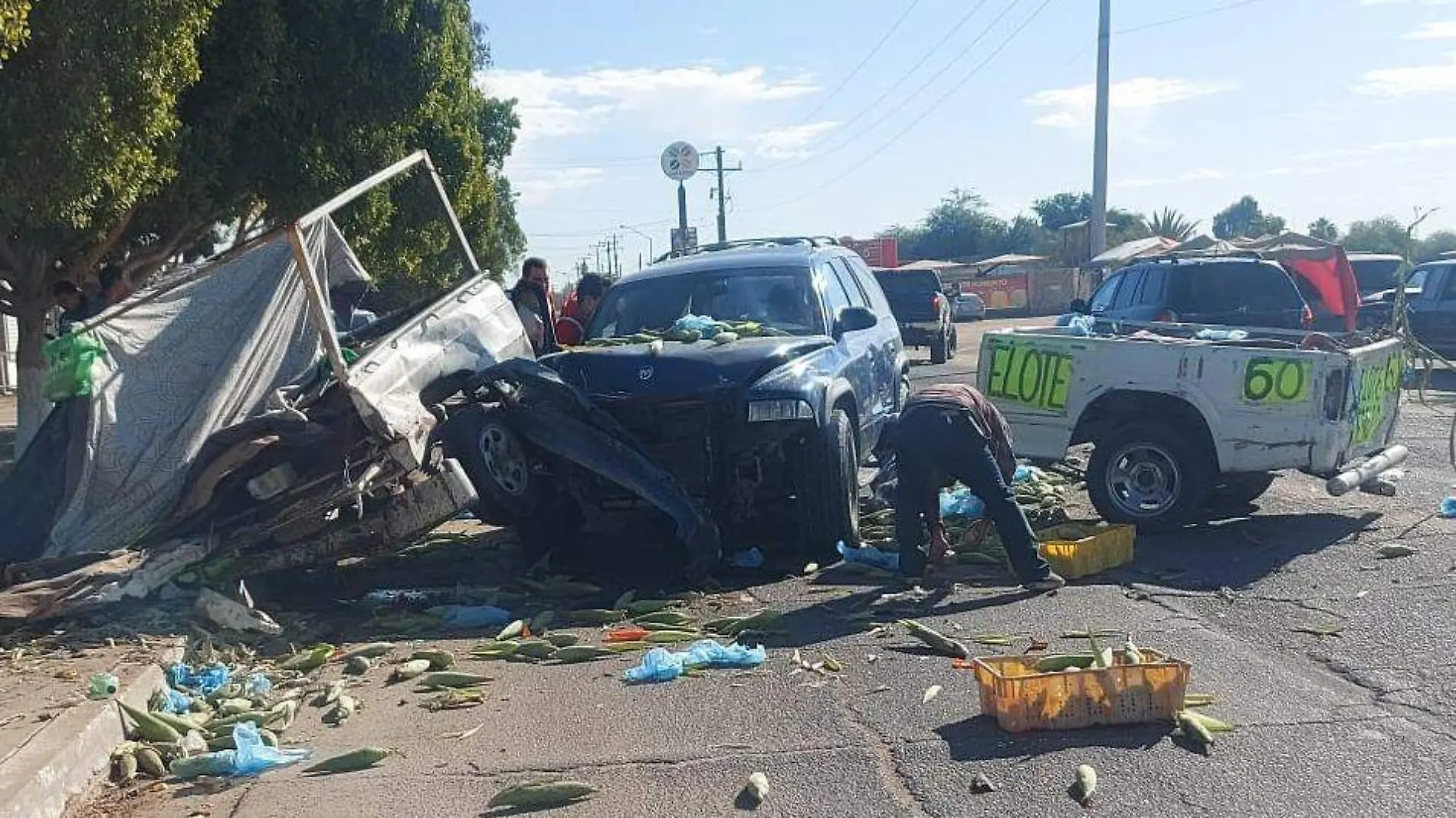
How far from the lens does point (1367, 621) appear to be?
260 inches

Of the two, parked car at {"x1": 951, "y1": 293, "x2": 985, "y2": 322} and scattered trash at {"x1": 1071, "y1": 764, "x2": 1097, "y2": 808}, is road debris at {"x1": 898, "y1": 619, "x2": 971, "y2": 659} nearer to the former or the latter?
scattered trash at {"x1": 1071, "y1": 764, "x2": 1097, "y2": 808}

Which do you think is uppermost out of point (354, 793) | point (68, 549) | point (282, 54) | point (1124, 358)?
point (282, 54)

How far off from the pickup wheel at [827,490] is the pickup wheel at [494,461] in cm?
162

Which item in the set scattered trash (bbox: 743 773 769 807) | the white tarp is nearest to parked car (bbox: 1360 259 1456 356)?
the white tarp

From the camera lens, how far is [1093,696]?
16.8 ft

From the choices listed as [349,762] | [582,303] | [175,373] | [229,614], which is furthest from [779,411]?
[582,303]

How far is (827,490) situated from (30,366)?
9.28 meters

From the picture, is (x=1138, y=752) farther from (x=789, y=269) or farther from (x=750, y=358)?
(x=789, y=269)

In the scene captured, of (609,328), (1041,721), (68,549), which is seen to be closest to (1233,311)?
(609,328)

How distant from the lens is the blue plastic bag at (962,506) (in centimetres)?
936

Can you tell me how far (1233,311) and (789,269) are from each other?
6.63 meters

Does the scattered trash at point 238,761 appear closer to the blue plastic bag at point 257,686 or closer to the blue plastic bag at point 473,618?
the blue plastic bag at point 257,686

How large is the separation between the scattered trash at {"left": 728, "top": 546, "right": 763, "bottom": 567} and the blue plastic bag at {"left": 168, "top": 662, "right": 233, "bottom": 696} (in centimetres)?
322

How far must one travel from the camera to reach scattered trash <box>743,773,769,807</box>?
4605 mm
